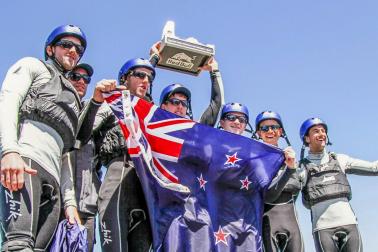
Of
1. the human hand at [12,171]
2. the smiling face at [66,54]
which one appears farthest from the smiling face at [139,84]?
the human hand at [12,171]

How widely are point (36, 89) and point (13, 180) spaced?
112 cm

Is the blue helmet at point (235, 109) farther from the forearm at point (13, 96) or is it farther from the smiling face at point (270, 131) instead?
the forearm at point (13, 96)

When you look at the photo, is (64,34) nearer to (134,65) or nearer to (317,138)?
(134,65)

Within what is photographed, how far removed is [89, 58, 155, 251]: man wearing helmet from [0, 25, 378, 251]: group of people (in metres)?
0.01

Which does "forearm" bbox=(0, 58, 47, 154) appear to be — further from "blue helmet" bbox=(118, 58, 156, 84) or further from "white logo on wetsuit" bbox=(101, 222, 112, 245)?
"blue helmet" bbox=(118, 58, 156, 84)

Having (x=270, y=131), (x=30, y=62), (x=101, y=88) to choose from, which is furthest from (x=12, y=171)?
(x=270, y=131)

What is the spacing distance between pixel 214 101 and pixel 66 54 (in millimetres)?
2987

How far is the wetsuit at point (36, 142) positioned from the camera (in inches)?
184

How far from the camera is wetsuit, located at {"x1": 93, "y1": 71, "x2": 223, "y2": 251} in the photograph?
629cm

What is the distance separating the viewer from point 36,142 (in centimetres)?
511

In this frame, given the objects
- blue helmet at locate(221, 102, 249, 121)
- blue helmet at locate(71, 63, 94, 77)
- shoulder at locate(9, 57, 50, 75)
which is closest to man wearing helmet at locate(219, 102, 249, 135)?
blue helmet at locate(221, 102, 249, 121)

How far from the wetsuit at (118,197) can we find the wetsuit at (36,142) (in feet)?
2.82

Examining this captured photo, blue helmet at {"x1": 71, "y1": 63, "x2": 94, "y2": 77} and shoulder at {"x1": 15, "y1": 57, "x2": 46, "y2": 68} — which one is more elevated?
blue helmet at {"x1": 71, "y1": 63, "x2": 94, "y2": 77}

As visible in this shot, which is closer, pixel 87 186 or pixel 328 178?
pixel 87 186
